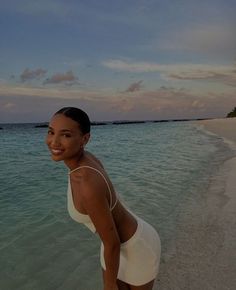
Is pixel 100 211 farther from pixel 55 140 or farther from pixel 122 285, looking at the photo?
pixel 122 285

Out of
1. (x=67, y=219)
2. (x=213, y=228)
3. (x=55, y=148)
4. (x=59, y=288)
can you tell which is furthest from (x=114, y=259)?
(x=67, y=219)

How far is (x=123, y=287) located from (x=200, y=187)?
26.5ft

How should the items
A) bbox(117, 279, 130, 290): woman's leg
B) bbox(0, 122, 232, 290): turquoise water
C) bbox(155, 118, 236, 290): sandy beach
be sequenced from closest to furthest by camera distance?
bbox(117, 279, 130, 290): woman's leg, bbox(155, 118, 236, 290): sandy beach, bbox(0, 122, 232, 290): turquoise water

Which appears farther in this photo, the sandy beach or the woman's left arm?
the sandy beach

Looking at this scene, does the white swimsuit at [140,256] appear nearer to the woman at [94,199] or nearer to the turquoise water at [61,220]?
the woman at [94,199]

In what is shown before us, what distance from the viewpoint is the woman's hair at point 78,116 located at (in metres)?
2.20

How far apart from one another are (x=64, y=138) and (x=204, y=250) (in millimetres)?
3821

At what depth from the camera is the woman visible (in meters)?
2.13

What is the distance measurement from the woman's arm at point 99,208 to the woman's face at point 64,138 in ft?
0.50

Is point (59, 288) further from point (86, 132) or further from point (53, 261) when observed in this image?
point (86, 132)

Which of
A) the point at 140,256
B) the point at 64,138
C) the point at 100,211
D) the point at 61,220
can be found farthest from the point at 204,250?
the point at 64,138

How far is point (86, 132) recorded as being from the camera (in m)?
2.27

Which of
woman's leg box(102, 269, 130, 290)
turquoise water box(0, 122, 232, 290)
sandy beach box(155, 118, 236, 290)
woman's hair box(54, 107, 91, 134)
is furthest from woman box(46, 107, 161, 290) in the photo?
turquoise water box(0, 122, 232, 290)

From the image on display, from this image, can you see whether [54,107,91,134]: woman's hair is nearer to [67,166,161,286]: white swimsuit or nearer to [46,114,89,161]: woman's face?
[46,114,89,161]: woman's face
